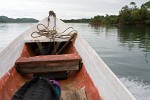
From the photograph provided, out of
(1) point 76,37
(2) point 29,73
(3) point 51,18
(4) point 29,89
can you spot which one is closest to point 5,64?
(2) point 29,73

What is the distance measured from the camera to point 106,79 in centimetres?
273

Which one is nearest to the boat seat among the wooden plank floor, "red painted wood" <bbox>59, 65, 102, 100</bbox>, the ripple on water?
"red painted wood" <bbox>59, 65, 102, 100</bbox>

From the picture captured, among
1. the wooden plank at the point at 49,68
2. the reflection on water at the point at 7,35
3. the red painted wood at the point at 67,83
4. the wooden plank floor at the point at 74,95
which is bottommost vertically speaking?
the reflection on water at the point at 7,35

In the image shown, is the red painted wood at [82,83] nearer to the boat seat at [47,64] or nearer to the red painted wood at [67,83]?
the red painted wood at [67,83]

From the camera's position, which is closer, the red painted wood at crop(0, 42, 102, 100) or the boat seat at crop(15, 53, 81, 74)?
the red painted wood at crop(0, 42, 102, 100)

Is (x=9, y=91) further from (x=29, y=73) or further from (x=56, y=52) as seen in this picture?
(x=56, y=52)

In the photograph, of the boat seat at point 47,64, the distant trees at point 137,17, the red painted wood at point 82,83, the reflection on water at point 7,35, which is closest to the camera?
the red painted wood at point 82,83

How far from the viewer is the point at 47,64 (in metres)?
3.96

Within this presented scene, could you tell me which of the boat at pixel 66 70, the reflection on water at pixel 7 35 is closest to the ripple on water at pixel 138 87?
the boat at pixel 66 70

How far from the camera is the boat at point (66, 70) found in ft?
8.95

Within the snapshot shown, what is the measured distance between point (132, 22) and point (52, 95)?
71.2 m

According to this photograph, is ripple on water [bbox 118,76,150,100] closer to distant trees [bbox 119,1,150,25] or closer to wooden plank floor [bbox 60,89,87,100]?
wooden plank floor [bbox 60,89,87,100]

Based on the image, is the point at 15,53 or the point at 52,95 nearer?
the point at 52,95

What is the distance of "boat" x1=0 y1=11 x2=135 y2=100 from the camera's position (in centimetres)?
273
